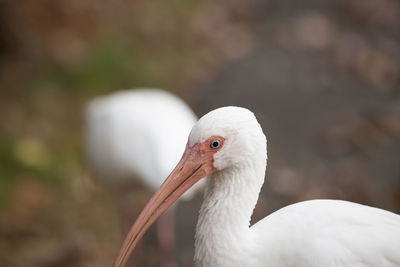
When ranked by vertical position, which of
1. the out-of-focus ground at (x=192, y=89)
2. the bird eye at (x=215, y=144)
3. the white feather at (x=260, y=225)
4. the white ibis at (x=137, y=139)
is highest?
the out-of-focus ground at (x=192, y=89)

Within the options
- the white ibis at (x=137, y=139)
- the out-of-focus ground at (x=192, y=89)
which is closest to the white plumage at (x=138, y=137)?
the white ibis at (x=137, y=139)

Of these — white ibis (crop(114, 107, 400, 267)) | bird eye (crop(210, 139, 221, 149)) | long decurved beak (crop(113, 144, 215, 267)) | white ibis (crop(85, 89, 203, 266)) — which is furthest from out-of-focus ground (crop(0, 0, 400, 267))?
bird eye (crop(210, 139, 221, 149))

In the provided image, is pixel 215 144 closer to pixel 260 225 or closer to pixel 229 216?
pixel 229 216

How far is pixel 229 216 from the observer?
2801 mm

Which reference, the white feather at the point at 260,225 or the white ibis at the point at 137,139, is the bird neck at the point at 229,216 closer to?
the white feather at the point at 260,225

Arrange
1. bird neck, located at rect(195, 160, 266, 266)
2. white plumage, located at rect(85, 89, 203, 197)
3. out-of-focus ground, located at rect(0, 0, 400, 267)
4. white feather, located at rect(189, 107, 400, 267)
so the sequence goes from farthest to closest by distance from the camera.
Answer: out-of-focus ground, located at rect(0, 0, 400, 267)
white plumage, located at rect(85, 89, 203, 197)
bird neck, located at rect(195, 160, 266, 266)
white feather, located at rect(189, 107, 400, 267)

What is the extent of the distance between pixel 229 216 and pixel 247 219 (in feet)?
0.34

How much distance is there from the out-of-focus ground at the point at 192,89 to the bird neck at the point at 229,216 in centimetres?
275

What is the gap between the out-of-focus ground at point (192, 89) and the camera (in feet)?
19.2

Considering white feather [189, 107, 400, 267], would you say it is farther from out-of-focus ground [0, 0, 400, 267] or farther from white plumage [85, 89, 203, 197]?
out-of-focus ground [0, 0, 400, 267]

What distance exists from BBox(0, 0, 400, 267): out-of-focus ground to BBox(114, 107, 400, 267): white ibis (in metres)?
2.76

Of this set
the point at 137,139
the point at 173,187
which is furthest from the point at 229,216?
the point at 137,139

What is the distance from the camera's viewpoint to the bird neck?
109 inches

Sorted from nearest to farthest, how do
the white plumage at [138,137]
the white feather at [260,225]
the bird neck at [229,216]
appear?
the white feather at [260,225] → the bird neck at [229,216] → the white plumage at [138,137]
